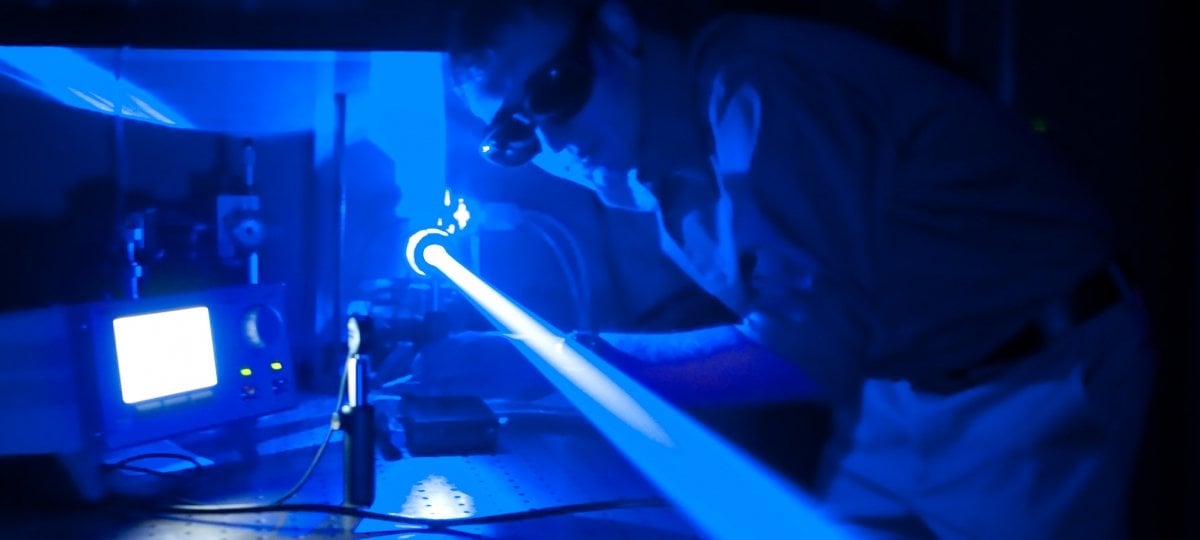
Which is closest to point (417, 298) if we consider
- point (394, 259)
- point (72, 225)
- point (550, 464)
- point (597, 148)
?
point (394, 259)

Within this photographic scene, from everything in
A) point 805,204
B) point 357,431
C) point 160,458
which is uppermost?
point 805,204

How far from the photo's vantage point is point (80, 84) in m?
1.89

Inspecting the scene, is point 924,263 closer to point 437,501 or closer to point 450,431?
point 437,501

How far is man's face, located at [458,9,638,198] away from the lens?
135 centimetres

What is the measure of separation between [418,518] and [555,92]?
0.59m

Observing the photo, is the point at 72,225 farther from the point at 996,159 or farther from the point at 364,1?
the point at 996,159

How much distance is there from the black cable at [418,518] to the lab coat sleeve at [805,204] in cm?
56

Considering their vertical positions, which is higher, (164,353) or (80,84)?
(80,84)

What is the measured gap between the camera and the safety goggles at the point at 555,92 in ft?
4.43

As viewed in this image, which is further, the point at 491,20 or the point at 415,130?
the point at 415,130

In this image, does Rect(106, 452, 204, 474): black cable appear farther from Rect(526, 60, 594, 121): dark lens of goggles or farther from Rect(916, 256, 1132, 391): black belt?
Rect(916, 256, 1132, 391): black belt

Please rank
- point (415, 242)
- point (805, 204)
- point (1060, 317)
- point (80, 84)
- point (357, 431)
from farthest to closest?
1. point (415, 242)
2. point (80, 84)
3. point (357, 431)
4. point (1060, 317)
5. point (805, 204)

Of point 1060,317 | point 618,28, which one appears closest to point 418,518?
point 618,28

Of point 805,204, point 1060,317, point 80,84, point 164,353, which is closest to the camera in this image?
point 805,204
